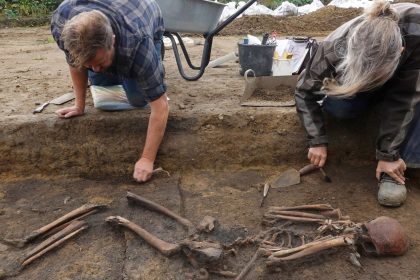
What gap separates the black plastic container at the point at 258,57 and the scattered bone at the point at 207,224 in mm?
2341

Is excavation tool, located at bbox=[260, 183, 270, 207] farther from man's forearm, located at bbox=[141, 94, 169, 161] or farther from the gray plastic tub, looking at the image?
the gray plastic tub

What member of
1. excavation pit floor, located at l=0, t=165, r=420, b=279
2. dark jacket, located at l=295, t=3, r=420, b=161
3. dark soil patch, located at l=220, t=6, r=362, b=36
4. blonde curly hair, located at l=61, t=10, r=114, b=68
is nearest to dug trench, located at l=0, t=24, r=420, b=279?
excavation pit floor, located at l=0, t=165, r=420, b=279

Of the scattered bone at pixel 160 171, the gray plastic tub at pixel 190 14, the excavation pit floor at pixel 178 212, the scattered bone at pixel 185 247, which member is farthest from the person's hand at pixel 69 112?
the scattered bone at pixel 185 247

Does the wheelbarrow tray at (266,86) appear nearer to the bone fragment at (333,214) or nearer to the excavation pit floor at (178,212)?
the excavation pit floor at (178,212)

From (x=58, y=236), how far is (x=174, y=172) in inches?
47.1

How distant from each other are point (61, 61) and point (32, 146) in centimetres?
261

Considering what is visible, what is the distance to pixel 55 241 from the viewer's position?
2.71m

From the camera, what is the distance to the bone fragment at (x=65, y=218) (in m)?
2.74

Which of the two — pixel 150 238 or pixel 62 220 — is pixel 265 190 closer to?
pixel 150 238

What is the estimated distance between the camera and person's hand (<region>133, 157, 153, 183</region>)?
337cm

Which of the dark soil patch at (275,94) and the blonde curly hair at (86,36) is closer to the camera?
the blonde curly hair at (86,36)

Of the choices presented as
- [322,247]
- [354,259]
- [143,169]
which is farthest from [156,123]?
[354,259]

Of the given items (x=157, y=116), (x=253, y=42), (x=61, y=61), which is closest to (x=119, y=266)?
(x=157, y=116)

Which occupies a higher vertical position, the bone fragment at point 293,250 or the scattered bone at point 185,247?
the bone fragment at point 293,250
